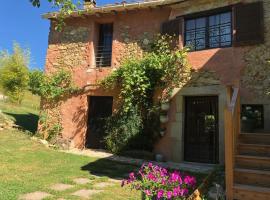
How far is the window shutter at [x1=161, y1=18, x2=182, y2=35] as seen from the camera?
851 centimetres

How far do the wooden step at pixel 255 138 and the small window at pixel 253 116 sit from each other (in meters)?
1.38

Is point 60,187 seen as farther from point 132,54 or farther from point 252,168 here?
point 132,54

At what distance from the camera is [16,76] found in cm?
1894

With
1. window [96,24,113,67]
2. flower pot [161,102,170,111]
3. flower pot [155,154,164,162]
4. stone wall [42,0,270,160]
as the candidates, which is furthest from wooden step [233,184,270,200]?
window [96,24,113,67]

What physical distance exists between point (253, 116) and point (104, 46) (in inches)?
242

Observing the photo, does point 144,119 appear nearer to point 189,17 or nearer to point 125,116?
point 125,116

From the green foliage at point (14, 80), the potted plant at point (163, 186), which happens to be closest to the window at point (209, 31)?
the potted plant at point (163, 186)

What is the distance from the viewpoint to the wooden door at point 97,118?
31.9 ft

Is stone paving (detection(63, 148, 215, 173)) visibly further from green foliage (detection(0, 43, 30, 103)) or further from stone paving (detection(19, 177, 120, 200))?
green foliage (detection(0, 43, 30, 103))

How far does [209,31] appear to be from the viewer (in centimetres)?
824

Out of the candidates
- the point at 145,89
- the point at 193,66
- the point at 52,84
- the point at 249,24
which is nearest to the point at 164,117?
the point at 145,89

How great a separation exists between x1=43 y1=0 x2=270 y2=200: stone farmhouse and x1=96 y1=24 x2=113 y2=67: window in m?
0.04

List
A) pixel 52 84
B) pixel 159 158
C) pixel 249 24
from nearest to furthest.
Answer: pixel 249 24
pixel 159 158
pixel 52 84

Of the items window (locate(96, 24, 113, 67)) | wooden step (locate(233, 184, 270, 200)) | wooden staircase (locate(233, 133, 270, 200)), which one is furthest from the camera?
window (locate(96, 24, 113, 67))
